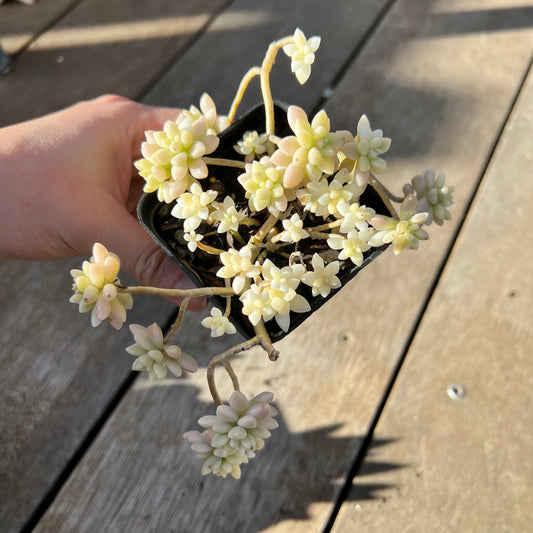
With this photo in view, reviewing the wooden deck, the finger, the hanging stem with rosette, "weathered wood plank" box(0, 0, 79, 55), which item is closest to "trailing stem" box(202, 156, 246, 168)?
the hanging stem with rosette

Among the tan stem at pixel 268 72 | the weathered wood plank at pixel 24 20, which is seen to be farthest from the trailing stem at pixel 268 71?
the weathered wood plank at pixel 24 20

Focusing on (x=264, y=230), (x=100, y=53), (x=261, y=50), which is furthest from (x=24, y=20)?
(x=264, y=230)

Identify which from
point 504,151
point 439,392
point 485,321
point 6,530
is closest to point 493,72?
point 504,151

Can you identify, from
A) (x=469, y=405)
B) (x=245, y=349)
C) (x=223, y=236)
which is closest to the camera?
(x=245, y=349)

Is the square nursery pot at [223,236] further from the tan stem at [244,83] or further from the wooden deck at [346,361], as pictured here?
the wooden deck at [346,361]

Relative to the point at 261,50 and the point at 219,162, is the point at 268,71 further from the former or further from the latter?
the point at 261,50

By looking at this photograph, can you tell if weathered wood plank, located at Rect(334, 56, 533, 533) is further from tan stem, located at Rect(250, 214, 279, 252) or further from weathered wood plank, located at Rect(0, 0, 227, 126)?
weathered wood plank, located at Rect(0, 0, 227, 126)

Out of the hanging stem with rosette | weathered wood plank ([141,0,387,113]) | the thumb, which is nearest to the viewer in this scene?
the hanging stem with rosette
